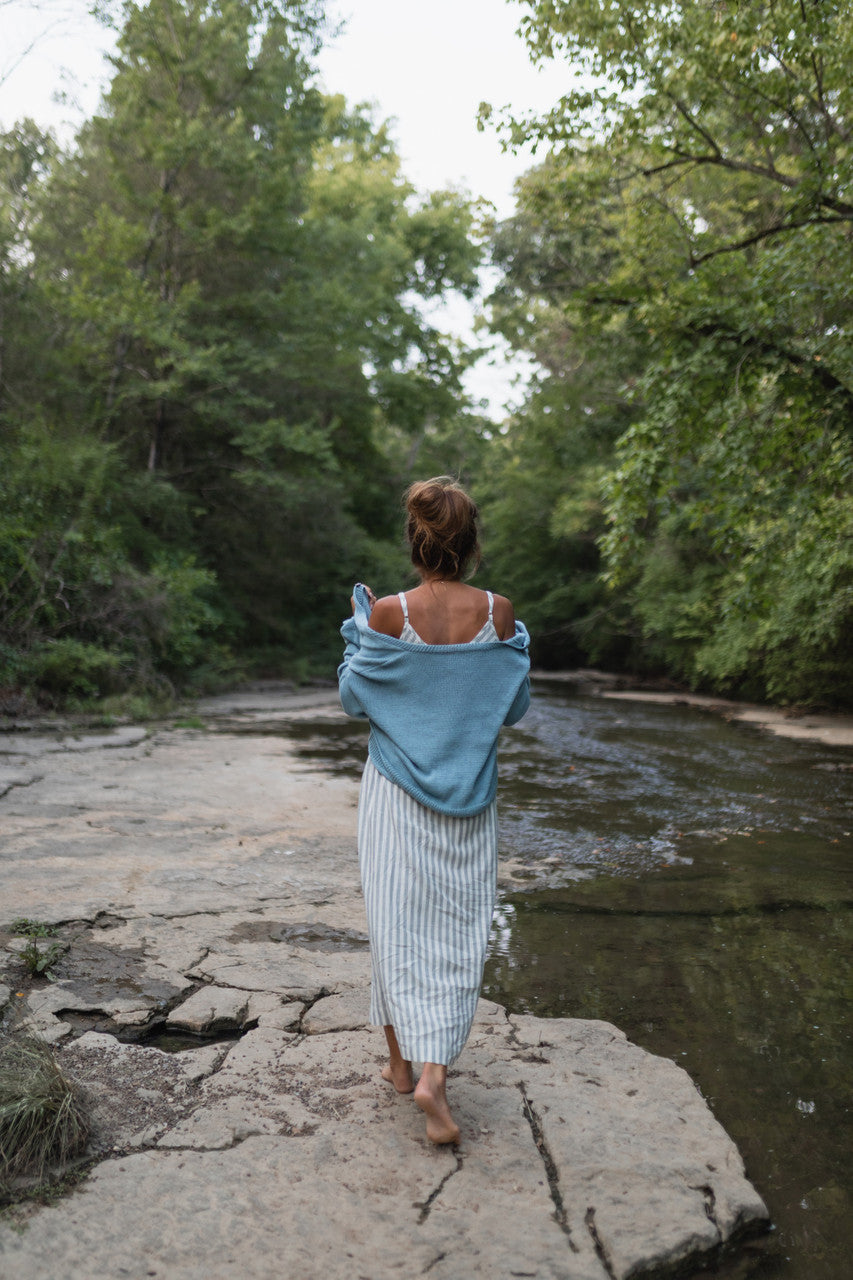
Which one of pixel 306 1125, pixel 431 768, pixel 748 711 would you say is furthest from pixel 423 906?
pixel 748 711

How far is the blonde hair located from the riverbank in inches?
400

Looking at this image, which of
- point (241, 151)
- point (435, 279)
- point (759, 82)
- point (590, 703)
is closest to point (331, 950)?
point (759, 82)

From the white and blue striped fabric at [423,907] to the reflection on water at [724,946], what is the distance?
843mm

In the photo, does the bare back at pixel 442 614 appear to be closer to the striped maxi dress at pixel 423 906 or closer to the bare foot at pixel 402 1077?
the striped maxi dress at pixel 423 906

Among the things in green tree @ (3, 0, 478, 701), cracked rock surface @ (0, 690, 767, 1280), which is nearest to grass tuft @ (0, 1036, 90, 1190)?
cracked rock surface @ (0, 690, 767, 1280)

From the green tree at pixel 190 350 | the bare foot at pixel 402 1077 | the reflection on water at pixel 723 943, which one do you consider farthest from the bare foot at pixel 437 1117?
the green tree at pixel 190 350

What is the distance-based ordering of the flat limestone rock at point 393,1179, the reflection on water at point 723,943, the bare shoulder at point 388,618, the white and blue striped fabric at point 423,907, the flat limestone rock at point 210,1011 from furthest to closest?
1. the flat limestone rock at point 210,1011
2. the bare shoulder at point 388,618
3. the white and blue striped fabric at point 423,907
4. the reflection on water at point 723,943
5. the flat limestone rock at point 393,1179

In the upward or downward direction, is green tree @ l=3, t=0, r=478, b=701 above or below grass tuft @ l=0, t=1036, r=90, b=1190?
above

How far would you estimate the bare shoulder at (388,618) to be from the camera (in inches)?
109

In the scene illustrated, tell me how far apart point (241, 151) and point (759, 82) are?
10435 mm

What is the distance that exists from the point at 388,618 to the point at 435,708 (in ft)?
0.98

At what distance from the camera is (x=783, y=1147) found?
2.55m

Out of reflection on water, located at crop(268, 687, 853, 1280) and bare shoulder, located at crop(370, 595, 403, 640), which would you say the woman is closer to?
bare shoulder, located at crop(370, 595, 403, 640)

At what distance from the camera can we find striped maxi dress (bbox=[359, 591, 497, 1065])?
263cm
